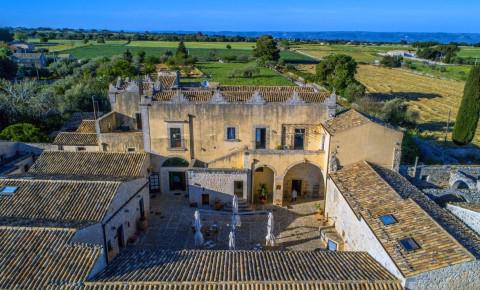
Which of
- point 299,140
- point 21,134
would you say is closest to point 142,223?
point 299,140

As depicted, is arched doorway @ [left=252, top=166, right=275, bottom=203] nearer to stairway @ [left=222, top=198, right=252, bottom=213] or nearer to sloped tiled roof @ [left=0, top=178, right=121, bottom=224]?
stairway @ [left=222, top=198, right=252, bottom=213]

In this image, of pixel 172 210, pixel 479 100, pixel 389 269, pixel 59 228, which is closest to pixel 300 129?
pixel 172 210

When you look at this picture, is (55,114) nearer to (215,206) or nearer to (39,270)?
(215,206)

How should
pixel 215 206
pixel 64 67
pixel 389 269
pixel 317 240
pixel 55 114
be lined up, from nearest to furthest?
pixel 389 269
pixel 317 240
pixel 215 206
pixel 55 114
pixel 64 67

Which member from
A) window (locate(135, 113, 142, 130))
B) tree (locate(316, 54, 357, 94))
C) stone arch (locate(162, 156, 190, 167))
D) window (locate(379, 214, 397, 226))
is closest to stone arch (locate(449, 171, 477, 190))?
window (locate(379, 214, 397, 226))

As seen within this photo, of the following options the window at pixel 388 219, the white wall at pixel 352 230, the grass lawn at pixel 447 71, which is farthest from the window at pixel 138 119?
the grass lawn at pixel 447 71

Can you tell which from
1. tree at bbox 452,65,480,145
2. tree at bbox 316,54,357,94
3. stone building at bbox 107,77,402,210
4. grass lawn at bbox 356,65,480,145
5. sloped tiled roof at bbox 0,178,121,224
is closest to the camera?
sloped tiled roof at bbox 0,178,121,224
